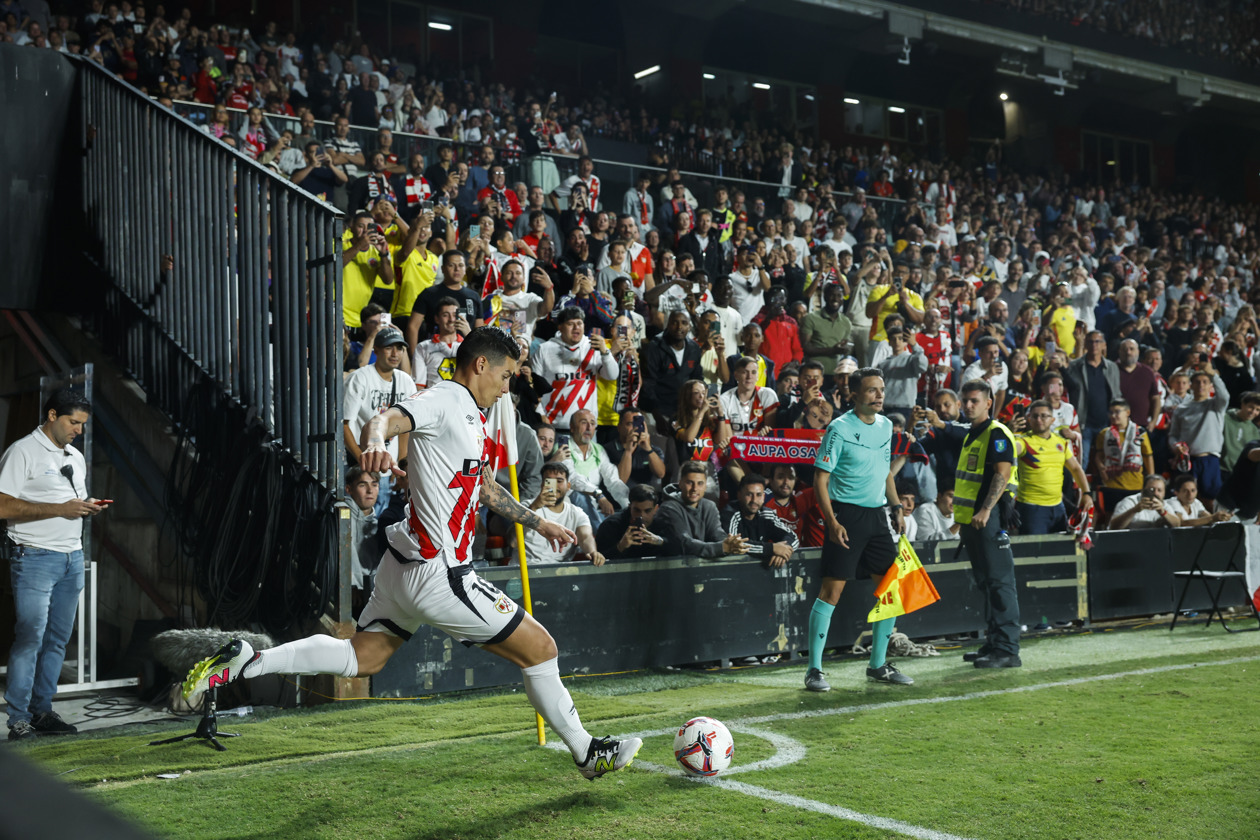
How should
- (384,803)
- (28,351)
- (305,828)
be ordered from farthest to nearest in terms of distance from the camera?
(28,351) → (384,803) → (305,828)

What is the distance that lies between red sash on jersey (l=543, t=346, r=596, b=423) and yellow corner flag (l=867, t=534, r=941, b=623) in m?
3.63

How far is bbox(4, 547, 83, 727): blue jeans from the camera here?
6965 millimetres

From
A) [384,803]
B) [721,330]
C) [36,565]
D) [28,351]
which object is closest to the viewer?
[384,803]

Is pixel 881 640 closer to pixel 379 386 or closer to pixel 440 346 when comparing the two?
pixel 379 386

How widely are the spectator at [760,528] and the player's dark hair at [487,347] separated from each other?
4771 millimetres

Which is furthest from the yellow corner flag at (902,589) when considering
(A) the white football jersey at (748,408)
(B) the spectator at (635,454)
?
(A) the white football jersey at (748,408)

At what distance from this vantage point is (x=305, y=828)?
15.5 ft

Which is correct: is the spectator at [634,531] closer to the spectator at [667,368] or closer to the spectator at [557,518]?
the spectator at [557,518]

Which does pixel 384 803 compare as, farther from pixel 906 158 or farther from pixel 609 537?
pixel 906 158

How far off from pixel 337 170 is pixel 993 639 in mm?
8413

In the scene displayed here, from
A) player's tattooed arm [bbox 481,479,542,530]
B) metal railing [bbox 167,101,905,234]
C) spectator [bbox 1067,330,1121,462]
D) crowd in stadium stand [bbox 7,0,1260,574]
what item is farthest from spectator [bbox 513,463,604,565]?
spectator [bbox 1067,330,1121,462]

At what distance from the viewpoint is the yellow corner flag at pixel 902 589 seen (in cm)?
847

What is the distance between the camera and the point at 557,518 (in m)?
9.30

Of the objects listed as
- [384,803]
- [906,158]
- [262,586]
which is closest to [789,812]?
[384,803]
